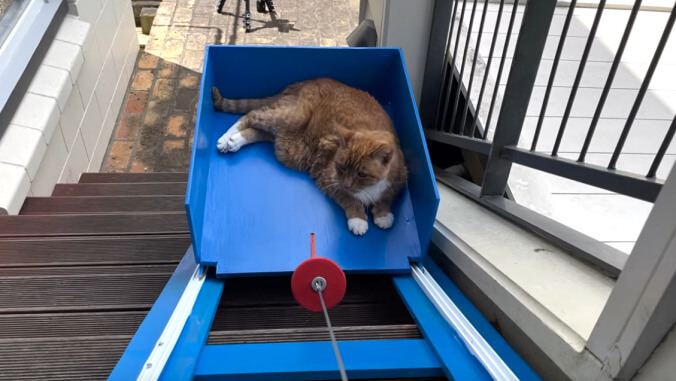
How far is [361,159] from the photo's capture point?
1946mm

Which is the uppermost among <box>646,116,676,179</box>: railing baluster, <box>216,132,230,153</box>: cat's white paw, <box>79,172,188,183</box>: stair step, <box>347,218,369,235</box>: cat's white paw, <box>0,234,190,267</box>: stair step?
<box>646,116,676,179</box>: railing baluster

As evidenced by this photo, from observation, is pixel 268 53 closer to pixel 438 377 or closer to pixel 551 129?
pixel 551 129

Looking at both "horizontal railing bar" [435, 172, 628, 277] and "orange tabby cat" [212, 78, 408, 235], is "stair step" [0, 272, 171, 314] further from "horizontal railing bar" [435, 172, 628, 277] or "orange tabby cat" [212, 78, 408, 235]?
"horizontal railing bar" [435, 172, 628, 277]

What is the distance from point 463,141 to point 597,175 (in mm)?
931

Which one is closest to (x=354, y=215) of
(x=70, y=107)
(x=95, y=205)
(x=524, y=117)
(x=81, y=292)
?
(x=524, y=117)

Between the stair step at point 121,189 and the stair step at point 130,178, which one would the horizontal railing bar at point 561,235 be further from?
the stair step at point 130,178

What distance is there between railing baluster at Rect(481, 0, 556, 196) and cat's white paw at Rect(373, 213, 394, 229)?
42 cm

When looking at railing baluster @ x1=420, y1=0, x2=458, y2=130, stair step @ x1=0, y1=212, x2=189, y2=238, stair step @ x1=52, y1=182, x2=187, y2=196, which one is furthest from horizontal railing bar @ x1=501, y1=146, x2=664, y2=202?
stair step @ x1=52, y1=182, x2=187, y2=196

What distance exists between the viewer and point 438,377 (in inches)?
52.4

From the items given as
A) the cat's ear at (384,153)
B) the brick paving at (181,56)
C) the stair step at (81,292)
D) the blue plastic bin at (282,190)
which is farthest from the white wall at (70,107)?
the cat's ear at (384,153)

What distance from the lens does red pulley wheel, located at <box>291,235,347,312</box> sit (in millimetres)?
1350

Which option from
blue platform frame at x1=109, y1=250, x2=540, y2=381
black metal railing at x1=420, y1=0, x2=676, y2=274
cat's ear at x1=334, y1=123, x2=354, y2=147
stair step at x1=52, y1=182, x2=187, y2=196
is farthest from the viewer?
stair step at x1=52, y1=182, x2=187, y2=196

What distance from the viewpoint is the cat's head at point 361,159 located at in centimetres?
194

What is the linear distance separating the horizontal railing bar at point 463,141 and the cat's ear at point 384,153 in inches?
17.4
